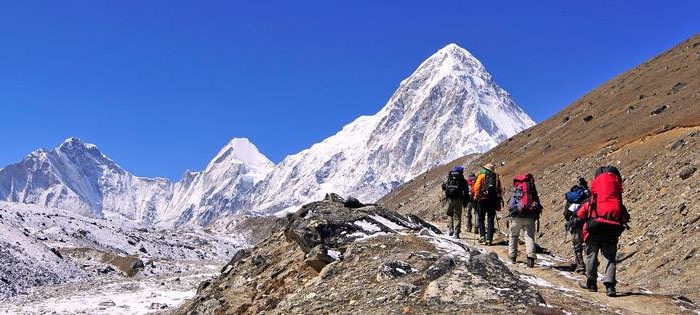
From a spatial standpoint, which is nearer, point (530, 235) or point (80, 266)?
point (530, 235)

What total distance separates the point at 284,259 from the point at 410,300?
5473 mm

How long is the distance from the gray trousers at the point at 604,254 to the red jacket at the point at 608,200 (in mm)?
282

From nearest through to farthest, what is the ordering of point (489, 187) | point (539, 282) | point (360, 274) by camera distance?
point (360, 274) < point (539, 282) < point (489, 187)

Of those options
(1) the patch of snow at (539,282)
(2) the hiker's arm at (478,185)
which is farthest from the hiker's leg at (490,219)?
(1) the patch of snow at (539,282)

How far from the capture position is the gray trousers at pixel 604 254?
1139 cm

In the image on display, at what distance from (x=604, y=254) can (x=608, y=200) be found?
106cm

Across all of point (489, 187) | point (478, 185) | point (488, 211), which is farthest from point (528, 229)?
point (478, 185)

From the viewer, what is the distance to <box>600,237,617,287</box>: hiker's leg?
11.4m

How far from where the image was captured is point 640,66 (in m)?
98.3

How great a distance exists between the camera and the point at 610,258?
11508mm

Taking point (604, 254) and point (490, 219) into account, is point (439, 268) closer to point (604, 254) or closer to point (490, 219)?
point (604, 254)


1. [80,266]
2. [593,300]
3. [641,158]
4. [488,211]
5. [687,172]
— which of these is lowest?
[593,300]

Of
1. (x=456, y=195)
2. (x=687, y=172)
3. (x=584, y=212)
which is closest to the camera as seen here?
(x=584, y=212)

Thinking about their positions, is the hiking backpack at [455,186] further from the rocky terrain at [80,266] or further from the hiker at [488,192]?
the rocky terrain at [80,266]
